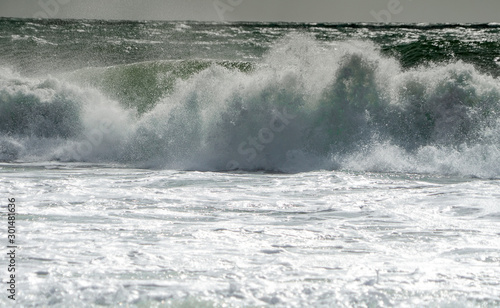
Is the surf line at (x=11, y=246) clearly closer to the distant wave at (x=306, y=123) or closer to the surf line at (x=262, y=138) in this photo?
the distant wave at (x=306, y=123)

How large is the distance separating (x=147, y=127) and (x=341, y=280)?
270 inches

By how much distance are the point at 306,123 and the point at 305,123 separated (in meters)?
0.01

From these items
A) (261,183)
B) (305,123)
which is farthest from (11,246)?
(305,123)

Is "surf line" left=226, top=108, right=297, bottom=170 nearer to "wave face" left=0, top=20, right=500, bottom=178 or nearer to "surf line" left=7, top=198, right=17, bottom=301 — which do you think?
"wave face" left=0, top=20, right=500, bottom=178

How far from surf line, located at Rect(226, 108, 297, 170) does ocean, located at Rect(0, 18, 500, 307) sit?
25 mm

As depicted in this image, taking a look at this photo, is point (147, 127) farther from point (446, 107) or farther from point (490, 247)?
point (490, 247)

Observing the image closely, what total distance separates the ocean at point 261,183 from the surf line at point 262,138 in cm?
3

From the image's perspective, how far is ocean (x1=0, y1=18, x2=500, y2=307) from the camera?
345 centimetres

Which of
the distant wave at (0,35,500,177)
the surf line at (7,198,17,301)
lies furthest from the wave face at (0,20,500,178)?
the surf line at (7,198,17,301)

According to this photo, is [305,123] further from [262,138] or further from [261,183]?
[261,183]

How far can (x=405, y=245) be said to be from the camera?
166 inches

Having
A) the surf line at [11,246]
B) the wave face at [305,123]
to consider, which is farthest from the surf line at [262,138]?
the surf line at [11,246]

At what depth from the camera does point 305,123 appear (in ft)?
30.7

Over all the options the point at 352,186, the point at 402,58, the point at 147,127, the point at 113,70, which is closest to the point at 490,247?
the point at 352,186
